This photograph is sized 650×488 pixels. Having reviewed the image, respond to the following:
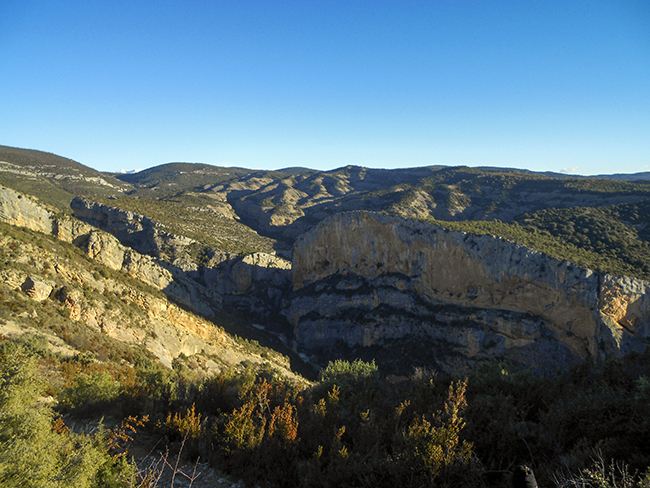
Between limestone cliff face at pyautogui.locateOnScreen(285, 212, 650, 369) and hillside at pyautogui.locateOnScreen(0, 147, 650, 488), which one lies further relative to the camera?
limestone cliff face at pyautogui.locateOnScreen(285, 212, 650, 369)

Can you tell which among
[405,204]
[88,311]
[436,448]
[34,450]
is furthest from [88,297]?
[405,204]

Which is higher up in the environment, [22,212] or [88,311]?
[22,212]

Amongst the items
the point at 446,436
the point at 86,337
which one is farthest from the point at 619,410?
the point at 86,337

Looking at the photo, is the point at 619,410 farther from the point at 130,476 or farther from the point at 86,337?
the point at 86,337

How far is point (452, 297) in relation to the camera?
3822 centimetres

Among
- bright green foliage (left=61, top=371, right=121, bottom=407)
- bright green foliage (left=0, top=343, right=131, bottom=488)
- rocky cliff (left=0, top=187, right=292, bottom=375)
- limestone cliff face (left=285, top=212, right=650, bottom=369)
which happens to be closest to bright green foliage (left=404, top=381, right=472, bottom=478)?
bright green foliage (left=0, top=343, right=131, bottom=488)

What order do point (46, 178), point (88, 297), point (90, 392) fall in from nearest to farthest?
point (90, 392), point (88, 297), point (46, 178)

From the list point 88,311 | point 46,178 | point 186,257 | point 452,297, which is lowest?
point 452,297

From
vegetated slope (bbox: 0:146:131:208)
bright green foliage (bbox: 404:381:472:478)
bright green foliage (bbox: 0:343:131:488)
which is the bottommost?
bright green foliage (bbox: 404:381:472:478)

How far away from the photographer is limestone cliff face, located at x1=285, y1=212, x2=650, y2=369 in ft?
97.0

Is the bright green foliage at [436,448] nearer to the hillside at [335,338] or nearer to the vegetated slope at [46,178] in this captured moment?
the hillside at [335,338]

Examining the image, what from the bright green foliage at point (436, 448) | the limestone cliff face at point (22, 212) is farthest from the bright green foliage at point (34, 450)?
the limestone cliff face at point (22, 212)

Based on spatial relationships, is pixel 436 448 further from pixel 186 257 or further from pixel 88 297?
pixel 186 257

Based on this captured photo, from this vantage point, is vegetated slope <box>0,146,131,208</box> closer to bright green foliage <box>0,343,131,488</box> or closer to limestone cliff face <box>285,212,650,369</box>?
limestone cliff face <box>285,212,650,369</box>
